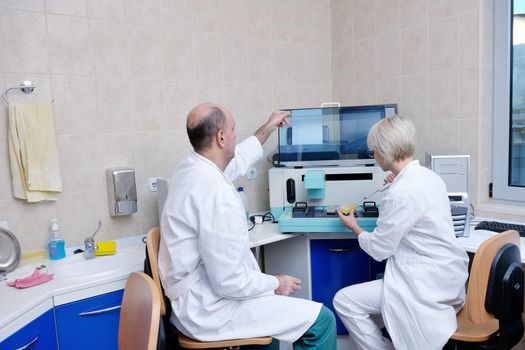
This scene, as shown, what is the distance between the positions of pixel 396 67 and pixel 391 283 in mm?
1650

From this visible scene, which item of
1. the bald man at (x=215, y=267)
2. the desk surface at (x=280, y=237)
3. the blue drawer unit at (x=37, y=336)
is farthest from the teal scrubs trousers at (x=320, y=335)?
the blue drawer unit at (x=37, y=336)

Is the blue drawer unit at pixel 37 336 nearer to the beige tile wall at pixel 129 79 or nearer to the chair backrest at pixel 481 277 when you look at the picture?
the beige tile wall at pixel 129 79

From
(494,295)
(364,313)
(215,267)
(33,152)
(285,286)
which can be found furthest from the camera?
(33,152)

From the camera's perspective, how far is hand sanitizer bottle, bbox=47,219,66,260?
2171 mm

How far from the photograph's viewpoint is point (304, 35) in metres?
3.22

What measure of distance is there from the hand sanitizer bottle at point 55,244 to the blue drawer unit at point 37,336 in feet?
1.61

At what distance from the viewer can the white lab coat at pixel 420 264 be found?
5.79 feet

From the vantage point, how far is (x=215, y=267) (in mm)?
1555

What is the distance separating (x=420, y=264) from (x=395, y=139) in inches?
20.7

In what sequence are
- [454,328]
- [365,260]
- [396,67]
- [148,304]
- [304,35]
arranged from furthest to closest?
[304,35] → [396,67] → [365,260] → [454,328] → [148,304]

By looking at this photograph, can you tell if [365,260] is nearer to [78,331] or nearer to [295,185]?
[295,185]

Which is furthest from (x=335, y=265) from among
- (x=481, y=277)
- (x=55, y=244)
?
(x=55, y=244)

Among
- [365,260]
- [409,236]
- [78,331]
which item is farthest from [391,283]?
[78,331]

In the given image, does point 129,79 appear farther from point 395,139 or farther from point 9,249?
point 395,139
